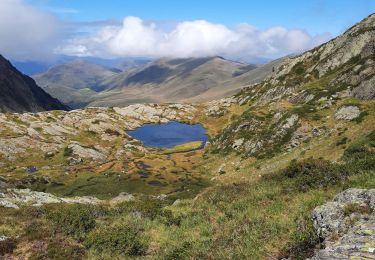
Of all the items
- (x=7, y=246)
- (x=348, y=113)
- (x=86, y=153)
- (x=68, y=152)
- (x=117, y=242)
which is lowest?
(x=117, y=242)

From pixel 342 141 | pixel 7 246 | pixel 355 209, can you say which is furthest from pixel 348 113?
pixel 7 246

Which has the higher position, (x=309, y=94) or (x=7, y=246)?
(x=309, y=94)

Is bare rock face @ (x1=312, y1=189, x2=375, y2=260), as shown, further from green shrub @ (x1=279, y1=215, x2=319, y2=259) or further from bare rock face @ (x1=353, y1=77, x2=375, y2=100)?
bare rock face @ (x1=353, y1=77, x2=375, y2=100)

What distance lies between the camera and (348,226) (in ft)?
51.0

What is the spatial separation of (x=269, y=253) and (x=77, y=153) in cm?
14764

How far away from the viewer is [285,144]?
9644cm

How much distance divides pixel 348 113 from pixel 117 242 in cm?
8080

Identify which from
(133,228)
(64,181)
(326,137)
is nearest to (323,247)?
(133,228)

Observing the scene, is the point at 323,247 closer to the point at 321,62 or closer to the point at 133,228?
the point at 133,228

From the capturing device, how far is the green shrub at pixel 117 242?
775 inches

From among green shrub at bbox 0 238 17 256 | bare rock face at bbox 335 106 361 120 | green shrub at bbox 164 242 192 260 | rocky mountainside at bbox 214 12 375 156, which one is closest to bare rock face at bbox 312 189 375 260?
green shrub at bbox 164 242 192 260

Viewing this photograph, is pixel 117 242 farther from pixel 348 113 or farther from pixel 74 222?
pixel 348 113

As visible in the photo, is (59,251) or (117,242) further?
(117,242)

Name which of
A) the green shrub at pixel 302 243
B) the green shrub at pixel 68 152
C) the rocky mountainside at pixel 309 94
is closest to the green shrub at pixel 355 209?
the green shrub at pixel 302 243
